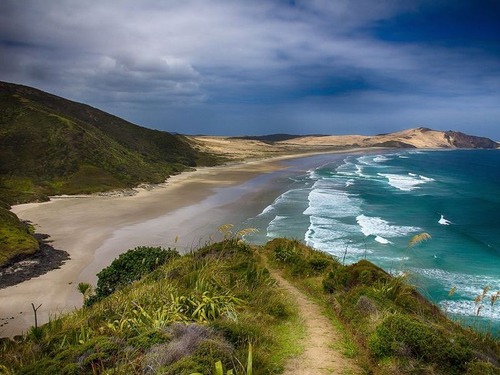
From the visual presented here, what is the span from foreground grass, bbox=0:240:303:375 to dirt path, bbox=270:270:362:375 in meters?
0.23

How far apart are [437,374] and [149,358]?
4.24 meters

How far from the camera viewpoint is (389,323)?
695 cm

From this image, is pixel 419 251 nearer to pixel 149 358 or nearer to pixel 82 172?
Result: pixel 149 358

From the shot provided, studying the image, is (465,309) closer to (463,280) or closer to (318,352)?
(463,280)

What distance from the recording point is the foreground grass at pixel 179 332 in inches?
211

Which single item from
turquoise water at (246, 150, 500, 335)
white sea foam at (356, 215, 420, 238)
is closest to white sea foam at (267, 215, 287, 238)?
turquoise water at (246, 150, 500, 335)

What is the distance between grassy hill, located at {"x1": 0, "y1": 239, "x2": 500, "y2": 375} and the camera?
18.1 ft

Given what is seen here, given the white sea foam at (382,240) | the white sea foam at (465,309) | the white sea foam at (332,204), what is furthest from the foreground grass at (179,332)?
the white sea foam at (332,204)

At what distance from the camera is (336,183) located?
6500 cm

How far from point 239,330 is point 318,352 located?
149 centimetres

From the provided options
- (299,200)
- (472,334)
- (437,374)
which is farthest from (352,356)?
(299,200)

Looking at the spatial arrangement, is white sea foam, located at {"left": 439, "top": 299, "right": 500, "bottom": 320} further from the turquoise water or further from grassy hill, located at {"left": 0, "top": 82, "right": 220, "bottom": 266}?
grassy hill, located at {"left": 0, "top": 82, "right": 220, "bottom": 266}

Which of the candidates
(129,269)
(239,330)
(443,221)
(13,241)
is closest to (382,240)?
(443,221)

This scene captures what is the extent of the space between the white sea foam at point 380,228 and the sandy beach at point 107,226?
10.8 metres
